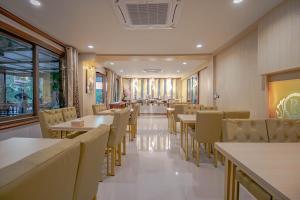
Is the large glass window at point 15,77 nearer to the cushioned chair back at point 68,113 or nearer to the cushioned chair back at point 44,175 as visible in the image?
the cushioned chair back at point 68,113

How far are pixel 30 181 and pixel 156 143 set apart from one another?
4.02 meters

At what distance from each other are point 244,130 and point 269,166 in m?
0.86

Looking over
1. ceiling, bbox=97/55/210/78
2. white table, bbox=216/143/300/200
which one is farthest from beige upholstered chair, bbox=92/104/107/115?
white table, bbox=216/143/300/200

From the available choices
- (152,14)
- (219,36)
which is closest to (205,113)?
(152,14)

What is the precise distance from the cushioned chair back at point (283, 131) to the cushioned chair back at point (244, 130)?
64 millimetres

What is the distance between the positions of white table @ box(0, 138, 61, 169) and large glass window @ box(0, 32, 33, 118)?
1.95 meters

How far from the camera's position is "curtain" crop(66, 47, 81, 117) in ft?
16.4

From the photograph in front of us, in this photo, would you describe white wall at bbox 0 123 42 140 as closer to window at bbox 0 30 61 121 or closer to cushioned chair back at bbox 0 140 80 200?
window at bbox 0 30 61 121

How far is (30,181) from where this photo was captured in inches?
24.8

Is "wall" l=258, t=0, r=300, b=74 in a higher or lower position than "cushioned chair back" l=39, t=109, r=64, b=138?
higher

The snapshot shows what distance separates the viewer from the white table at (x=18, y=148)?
128 centimetres

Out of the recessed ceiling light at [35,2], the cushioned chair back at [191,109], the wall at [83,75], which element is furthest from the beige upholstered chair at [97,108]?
the recessed ceiling light at [35,2]

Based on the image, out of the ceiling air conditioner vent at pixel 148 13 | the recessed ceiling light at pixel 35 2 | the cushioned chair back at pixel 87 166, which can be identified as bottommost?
the cushioned chair back at pixel 87 166

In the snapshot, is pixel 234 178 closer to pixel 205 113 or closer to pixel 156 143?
pixel 205 113
